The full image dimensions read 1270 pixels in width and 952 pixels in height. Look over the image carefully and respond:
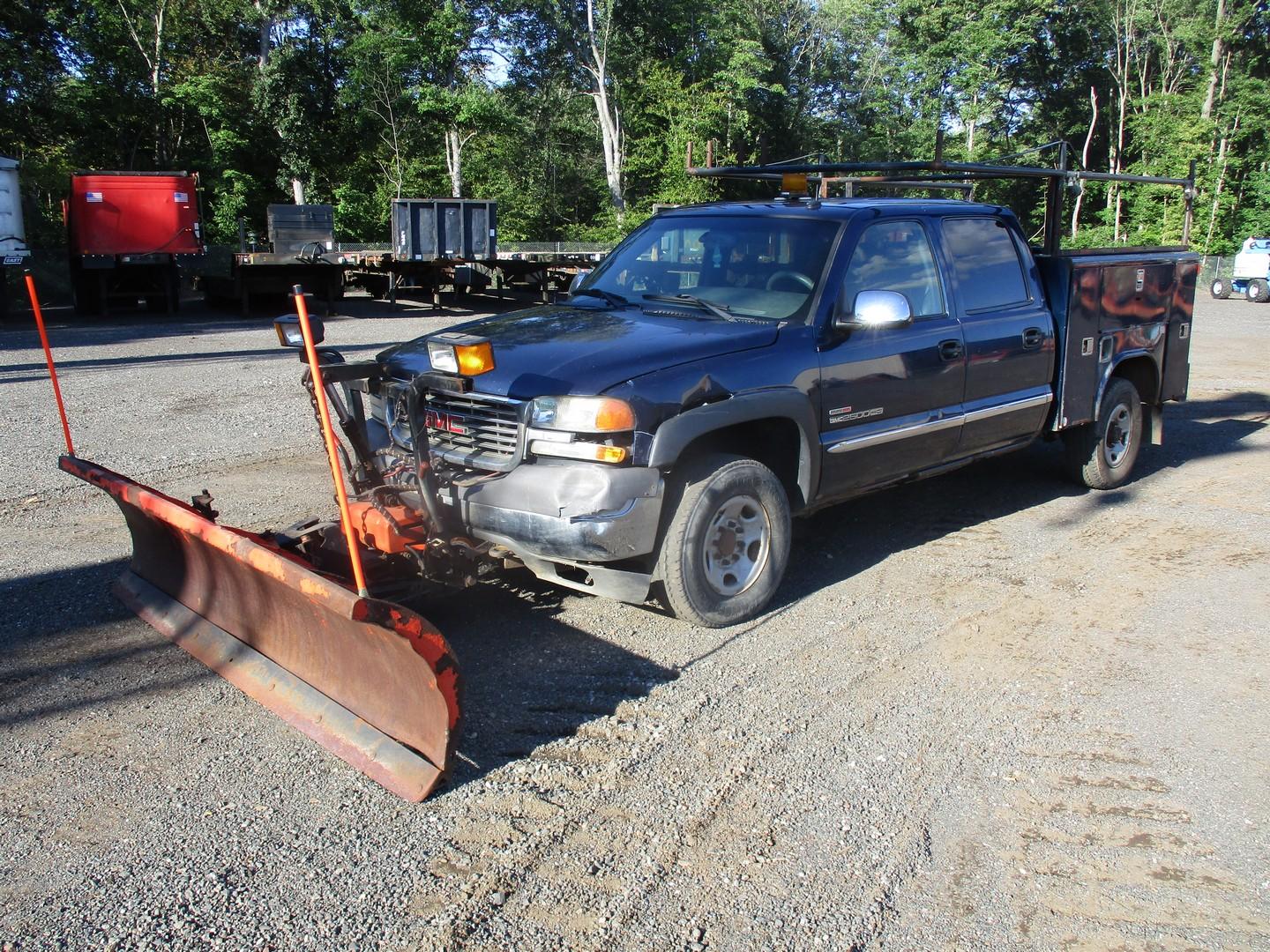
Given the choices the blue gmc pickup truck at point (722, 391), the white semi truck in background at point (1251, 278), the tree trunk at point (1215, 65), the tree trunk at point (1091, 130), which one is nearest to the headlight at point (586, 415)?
the blue gmc pickup truck at point (722, 391)

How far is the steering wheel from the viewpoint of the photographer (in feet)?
17.6

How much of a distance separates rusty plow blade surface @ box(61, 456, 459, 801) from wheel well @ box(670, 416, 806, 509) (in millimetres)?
1849

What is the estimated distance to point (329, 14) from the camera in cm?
3469

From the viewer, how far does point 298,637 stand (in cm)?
419

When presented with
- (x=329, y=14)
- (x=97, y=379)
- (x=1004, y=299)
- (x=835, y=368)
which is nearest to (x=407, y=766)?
(x=835, y=368)

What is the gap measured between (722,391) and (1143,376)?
4.61m

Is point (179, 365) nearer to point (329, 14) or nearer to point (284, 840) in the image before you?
point (284, 840)

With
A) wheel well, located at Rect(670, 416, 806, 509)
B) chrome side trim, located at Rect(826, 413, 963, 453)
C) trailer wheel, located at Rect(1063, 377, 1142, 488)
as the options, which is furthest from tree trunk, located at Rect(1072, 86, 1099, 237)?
wheel well, located at Rect(670, 416, 806, 509)

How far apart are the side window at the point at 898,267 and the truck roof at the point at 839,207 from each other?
0.12 m

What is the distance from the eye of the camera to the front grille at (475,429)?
15.0 feet

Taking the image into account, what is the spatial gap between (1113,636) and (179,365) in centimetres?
1163

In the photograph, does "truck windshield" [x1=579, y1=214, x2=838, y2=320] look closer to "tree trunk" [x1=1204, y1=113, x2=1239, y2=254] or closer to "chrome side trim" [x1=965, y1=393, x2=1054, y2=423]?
"chrome side trim" [x1=965, y1=393, x2=1054, y2=423]

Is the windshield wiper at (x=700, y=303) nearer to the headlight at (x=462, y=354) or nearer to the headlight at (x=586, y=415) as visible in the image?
the headlight at (x=586, y=415)

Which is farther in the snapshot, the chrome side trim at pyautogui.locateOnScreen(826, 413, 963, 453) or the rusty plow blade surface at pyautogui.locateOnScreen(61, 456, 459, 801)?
the chrome side trim at pyautogui.locateOnScreen(826, 413, 963, 453)
